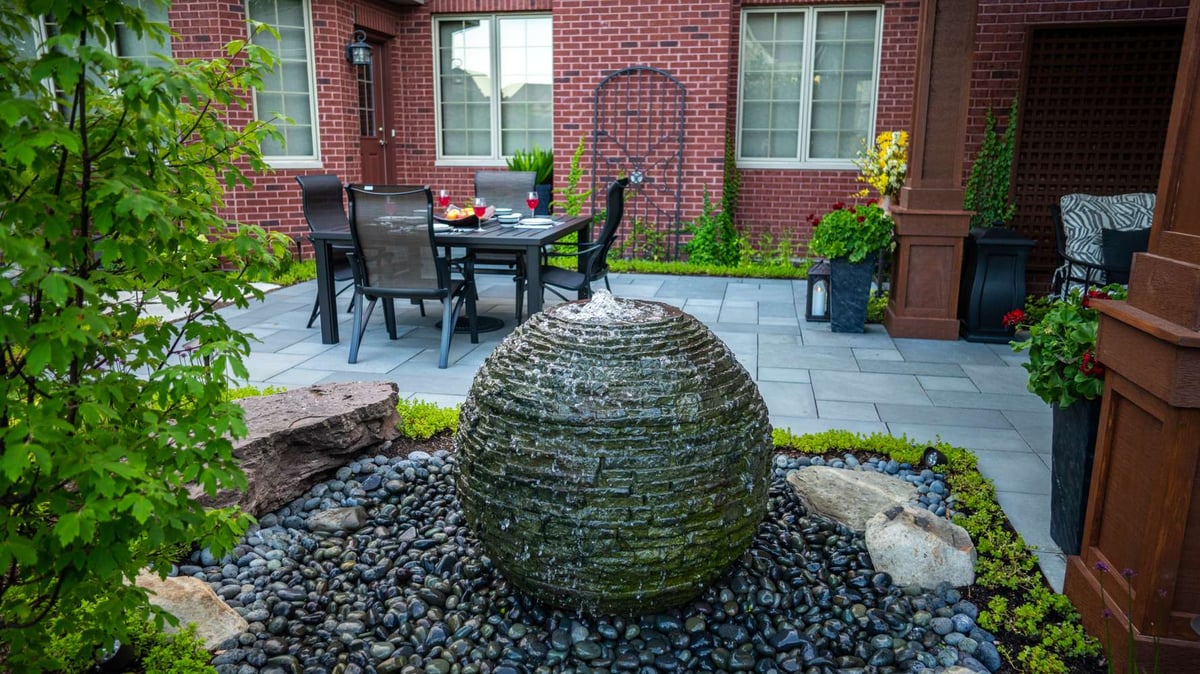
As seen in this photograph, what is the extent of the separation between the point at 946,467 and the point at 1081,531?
0.76 m

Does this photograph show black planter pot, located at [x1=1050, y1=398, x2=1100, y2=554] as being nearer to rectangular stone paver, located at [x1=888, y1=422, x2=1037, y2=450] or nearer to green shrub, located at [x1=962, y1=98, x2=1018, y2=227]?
rectangular stone paver, located at [x1=888, y1=422, x2=1037, y2=450]

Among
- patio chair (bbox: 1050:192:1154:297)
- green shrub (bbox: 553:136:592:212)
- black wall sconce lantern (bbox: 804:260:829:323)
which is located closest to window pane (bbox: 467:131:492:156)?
green shrub (bbox: 553:136:592:212)

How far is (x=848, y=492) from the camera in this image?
288 centimetres

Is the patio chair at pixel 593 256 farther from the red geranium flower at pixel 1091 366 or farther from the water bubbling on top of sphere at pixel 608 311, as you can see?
the red geranium flower at pixel 1091 366

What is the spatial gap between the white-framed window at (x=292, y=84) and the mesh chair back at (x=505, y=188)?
2.37 m

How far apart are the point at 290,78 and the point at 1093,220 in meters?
7.54

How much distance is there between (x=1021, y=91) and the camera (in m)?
7.37

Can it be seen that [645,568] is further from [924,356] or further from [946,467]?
[924,356]

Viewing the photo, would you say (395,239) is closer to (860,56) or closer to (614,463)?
(614,463)

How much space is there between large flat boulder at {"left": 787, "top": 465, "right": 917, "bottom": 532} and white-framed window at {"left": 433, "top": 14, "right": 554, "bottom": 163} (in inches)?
283

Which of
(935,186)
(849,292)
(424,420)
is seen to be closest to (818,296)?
(849,292)

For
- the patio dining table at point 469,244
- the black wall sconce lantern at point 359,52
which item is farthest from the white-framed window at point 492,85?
the patio dining table at point 469,244

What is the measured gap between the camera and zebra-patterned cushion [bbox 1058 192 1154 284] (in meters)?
6.11

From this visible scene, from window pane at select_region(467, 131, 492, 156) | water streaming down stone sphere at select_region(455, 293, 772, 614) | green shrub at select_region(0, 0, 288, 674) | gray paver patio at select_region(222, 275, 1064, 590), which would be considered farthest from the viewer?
window pane at select_region(467, 131, 492, 156)
